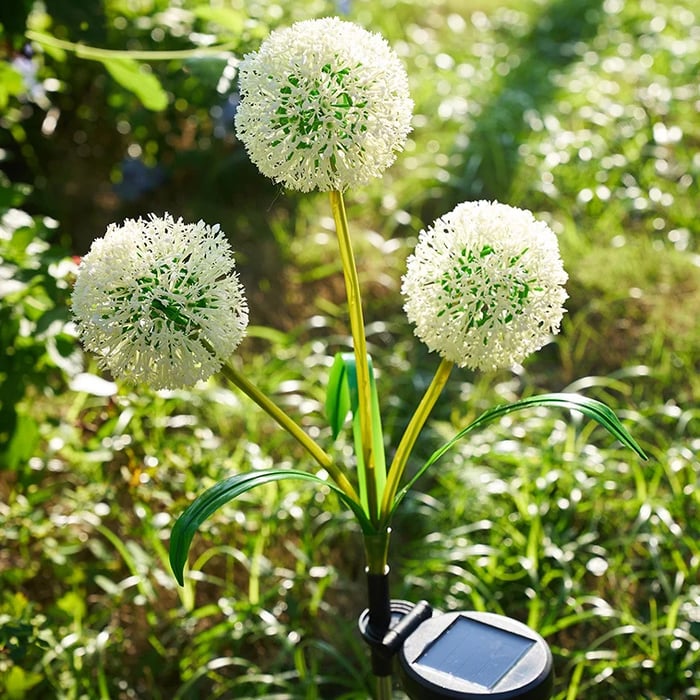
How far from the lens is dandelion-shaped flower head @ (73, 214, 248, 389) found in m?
1.12

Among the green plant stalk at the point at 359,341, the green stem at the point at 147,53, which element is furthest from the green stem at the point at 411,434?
the green stem at the point at 147,53

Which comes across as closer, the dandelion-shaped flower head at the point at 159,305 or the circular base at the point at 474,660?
the dandelion-shaped flower head at the point at 159,305

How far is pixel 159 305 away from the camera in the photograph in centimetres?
112

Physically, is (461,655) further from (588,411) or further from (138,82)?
(138,82)

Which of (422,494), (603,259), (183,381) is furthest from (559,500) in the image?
(183,381)

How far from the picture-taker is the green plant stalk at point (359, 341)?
1.27 meters

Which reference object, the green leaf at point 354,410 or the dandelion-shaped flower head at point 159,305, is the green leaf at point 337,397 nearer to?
the green leaf at point 354,410

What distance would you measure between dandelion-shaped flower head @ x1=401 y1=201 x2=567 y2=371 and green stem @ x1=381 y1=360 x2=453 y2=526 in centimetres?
7

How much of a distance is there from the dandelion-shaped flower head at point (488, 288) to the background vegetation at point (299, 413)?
225 mm

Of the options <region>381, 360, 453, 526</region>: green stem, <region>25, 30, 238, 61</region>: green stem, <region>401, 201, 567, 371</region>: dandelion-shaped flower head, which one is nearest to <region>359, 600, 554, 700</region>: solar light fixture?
<region>381, 360, 453, 526</region>: green stem

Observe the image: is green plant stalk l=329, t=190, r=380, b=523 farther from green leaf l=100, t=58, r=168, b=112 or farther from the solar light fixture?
green leaf l=100, t=58, r=168, b=112

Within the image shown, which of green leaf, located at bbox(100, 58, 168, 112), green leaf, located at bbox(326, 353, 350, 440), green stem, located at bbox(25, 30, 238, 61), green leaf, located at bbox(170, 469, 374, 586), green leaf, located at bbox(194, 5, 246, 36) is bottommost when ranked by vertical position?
green leaf, located at bbox(326, 353, 350, 440)

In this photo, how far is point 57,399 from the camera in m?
2.89

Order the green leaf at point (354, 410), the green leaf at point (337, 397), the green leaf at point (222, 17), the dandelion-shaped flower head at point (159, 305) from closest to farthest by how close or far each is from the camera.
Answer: the dandelion-shaped flower head at point (159, 305), the green leaf at point (354, 410), the green leaf at point (337, 397), the green leaf at point (222, 17)
